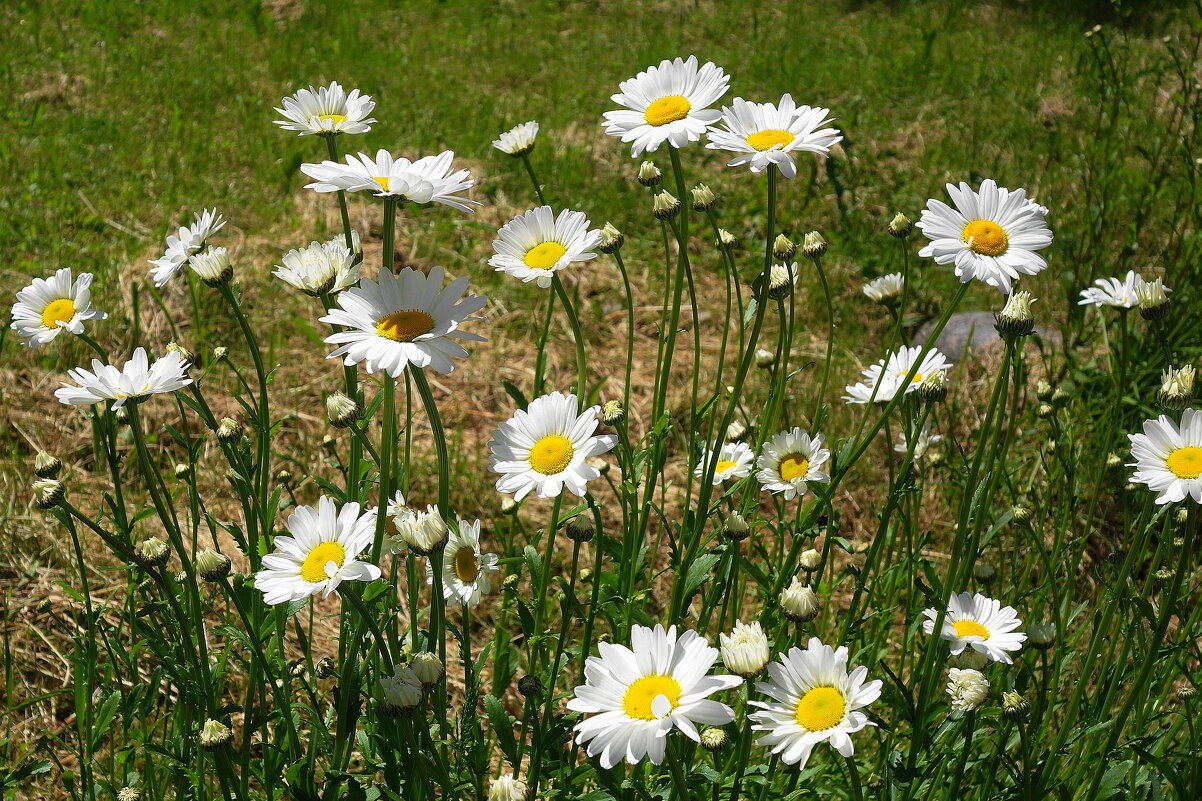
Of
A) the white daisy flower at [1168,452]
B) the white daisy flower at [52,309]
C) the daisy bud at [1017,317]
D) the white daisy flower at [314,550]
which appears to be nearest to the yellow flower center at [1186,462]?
the white daisy flower at [1168,452]

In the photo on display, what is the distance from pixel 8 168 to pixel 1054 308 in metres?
4.12

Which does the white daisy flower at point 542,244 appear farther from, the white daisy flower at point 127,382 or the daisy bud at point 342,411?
the white daisy flower at point 127,382

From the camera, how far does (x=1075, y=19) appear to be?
22.2 feet

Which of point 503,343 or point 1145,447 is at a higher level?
point 503,343

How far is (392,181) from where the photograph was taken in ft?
3.48

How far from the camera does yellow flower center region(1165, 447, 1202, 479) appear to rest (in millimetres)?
1201

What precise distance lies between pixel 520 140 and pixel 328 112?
0.31 meters

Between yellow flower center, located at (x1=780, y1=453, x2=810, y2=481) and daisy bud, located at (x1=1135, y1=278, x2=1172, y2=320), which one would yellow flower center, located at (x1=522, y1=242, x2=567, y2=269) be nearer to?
yellow flower center, located at (x1=780, y1=453, x2=810, y2=481)

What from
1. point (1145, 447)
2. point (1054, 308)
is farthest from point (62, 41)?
point (1145, 447)

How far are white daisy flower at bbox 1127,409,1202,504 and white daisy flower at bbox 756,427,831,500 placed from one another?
1.42 ft

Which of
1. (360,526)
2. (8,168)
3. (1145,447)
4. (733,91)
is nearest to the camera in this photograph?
(360,526)

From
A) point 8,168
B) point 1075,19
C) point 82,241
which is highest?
point 1075,19

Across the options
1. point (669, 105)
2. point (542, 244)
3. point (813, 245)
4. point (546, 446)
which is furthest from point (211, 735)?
point (813, 245)

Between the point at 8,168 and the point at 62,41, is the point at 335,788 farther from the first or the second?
the point at 62,41
